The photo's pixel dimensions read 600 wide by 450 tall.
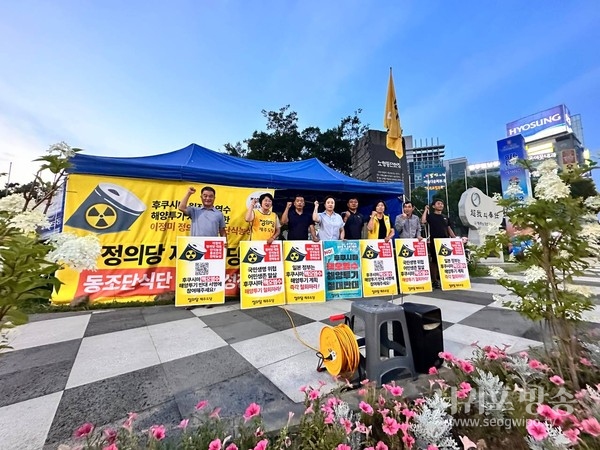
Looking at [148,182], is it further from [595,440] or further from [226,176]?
[595,440]

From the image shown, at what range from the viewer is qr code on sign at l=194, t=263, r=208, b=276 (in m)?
3.96

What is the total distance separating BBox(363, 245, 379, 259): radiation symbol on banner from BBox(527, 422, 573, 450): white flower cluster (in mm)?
3681

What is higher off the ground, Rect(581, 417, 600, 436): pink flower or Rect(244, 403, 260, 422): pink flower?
Rect(581, 417, 600, 436): pink flower

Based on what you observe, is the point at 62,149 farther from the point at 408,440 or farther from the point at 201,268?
the point at 201,268

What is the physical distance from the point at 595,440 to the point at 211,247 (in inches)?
157

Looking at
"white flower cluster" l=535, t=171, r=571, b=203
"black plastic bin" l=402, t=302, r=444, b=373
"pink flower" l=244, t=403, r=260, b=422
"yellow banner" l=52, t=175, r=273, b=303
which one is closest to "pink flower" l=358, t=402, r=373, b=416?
"pink flower" l=244, t=403, r=260, b=422

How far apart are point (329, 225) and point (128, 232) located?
3379 millimetres

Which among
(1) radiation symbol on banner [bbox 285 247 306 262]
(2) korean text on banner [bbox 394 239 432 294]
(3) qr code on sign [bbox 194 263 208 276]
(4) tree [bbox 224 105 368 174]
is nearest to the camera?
(3) qr code on sign [bbox 194 263 208 276]

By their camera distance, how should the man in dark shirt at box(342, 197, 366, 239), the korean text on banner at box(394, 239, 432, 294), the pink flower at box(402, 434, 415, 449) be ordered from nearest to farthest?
the pink flower at box(402, 434, 415, 449), the korean text on banner at box(394, 239, 432, 294), the man in dark shirt at box(342, 197, 366, 239)

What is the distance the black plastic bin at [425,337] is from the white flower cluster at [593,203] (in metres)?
1.07

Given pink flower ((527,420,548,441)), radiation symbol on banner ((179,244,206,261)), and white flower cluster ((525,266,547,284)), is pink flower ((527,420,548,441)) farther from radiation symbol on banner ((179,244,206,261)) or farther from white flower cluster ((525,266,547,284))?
radiation symbol on banner ((179,244,206,261))

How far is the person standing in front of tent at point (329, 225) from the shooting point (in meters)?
4.80

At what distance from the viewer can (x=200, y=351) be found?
2.34 meters

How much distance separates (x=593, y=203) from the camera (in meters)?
1.52
